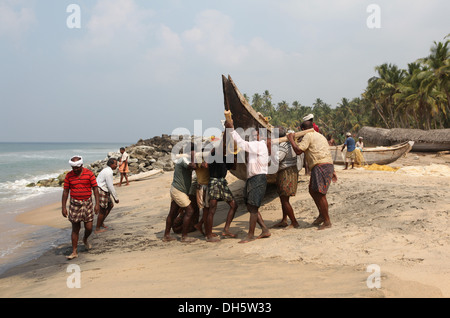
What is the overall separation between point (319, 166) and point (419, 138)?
2420 cm

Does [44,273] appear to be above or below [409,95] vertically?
below

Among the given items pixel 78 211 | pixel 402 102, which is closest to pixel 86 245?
pixel 78 211

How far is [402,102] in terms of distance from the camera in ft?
116

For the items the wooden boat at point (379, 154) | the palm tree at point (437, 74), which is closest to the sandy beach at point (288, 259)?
the wooden boat at point (379, 154)

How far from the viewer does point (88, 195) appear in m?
5.20

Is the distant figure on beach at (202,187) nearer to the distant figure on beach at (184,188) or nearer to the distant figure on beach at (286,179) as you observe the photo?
the distant figure on beach at (184,188)

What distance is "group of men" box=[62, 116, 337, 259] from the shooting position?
Result: 5121 millimetres

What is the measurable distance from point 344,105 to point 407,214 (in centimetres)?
6195

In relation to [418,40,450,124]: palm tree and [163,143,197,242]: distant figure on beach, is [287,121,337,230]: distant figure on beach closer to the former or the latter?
[163,143,197,242]: distant figure on beach

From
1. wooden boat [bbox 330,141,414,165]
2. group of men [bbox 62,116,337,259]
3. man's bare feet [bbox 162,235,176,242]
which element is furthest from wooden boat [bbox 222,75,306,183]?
wooden boat [bbox 330,141,414,165]

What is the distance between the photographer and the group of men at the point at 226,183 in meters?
5.12
